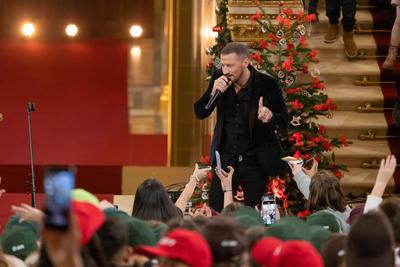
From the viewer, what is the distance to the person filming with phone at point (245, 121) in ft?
26.6

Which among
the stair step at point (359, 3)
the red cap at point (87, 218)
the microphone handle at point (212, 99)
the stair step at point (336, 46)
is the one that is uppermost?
the stair step at point (359, 3)

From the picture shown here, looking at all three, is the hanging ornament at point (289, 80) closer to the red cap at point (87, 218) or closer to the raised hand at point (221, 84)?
the raised hand at point (221, 84)

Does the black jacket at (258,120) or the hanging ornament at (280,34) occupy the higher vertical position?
the hanging ornament at (280,34)

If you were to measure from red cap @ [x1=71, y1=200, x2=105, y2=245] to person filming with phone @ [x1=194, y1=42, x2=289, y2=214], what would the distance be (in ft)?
11.8

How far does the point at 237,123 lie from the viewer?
8.27m

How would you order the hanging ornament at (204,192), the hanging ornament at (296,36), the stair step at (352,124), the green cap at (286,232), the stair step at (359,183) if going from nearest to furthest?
1. the green cap at (286,232)
2. the hanging ornament at (204,192)
3. the hanging ornament at (296,36)
4. the stair step at (359,183)
5. the stair step at (352,124)

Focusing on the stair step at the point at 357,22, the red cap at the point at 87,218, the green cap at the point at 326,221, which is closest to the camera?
the red cap at the point at 87,218

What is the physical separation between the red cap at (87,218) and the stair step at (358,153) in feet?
22.2

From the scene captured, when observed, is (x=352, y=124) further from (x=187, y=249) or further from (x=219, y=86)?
(x=187, y=249)

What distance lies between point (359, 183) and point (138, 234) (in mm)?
5873

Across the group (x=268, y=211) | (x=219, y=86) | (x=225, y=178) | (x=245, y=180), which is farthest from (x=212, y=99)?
(x=268, y=211)

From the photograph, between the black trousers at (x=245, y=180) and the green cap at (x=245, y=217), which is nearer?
the green cap at (x=245, y=217)

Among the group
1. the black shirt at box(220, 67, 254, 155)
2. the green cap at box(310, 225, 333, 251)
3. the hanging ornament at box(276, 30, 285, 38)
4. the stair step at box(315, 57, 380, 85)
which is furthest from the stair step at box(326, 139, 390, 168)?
the green cap at box(310, 225, 333, 251)

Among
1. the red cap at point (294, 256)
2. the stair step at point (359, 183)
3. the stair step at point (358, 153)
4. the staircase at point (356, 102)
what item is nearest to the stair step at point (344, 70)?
the staircase at point (356, 102)
